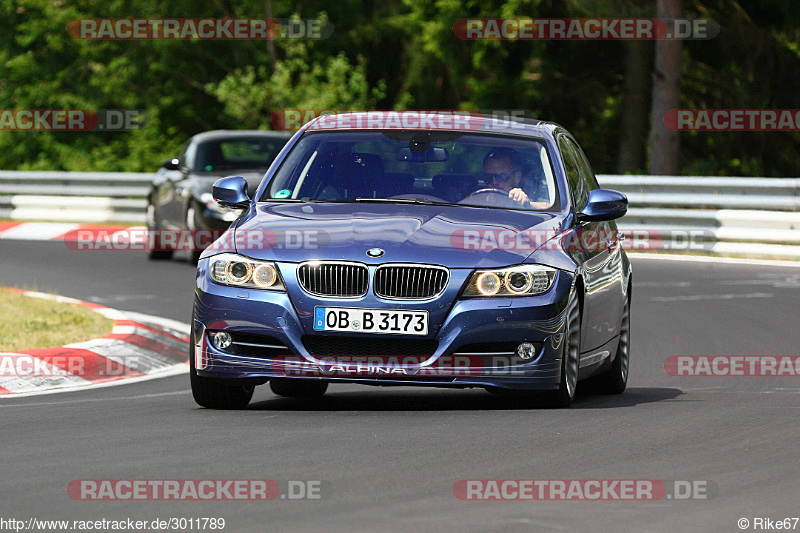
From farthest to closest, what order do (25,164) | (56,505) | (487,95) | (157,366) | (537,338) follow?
(25,164) < (487,95) < (157,366) < (537,338) < (56,505)

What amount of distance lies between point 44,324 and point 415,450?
6502mm

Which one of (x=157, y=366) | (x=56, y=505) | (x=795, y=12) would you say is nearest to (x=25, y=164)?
(x=795, y=12)

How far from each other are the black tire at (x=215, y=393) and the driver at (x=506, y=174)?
1865 millimetres

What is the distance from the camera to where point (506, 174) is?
10523 mm

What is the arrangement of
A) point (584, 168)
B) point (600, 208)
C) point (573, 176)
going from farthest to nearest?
point (584, 168)
point (573, 176)
point (600, 208)

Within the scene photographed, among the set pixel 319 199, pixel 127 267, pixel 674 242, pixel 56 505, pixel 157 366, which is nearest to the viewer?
pixel 56 505

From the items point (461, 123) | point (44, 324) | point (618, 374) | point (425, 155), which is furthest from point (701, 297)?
point (425, 155)

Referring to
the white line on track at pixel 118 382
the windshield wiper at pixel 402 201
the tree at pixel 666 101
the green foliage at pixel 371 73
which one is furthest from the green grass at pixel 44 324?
the green foliage at pixel 371 73

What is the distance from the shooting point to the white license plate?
9.21 metres

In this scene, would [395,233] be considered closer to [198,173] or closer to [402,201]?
[402,201]

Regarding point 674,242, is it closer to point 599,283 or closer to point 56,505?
point 599,283

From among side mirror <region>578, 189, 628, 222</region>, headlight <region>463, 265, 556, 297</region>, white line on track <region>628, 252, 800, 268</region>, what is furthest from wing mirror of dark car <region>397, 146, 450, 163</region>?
white line on track <region>628, 252, 800, 268</region>

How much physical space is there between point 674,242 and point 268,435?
17227 millimetres

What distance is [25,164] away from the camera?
155ft
